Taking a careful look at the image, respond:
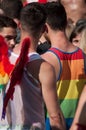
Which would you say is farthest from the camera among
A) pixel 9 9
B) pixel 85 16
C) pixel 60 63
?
pixel 85 16

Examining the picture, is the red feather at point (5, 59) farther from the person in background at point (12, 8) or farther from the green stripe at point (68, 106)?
the person in background at point (12, 8)

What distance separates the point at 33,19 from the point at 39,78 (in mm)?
623

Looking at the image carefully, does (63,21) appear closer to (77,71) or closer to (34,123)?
(77,71)

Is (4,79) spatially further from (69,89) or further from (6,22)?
(6,22)

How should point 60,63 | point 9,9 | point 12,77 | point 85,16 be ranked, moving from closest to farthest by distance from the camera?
point 12,77
point 60,63
point 9,9
point 85,16

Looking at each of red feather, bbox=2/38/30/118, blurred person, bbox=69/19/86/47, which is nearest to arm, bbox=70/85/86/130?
red feather, bbox=2/38/30/118

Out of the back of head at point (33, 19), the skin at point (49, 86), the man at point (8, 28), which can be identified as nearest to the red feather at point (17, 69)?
the skin at point (49, 86)

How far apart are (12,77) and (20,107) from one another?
231 mm

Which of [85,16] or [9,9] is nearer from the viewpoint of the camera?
[9,9]

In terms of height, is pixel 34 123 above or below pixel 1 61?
below

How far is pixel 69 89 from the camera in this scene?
4594 mm

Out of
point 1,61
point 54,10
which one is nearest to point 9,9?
point 54,10

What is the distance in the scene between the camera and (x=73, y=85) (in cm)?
461

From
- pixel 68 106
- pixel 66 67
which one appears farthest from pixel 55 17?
pixel 68 106
